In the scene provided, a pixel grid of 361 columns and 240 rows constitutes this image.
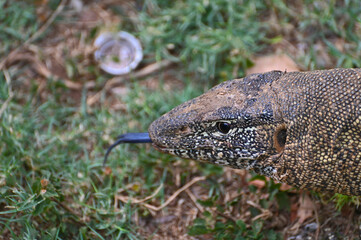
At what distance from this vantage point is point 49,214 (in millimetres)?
3510

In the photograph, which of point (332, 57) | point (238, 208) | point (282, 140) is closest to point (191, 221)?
point (238, 208)

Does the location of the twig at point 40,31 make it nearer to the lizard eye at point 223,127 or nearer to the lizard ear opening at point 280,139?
the lizard eye at point 223,127

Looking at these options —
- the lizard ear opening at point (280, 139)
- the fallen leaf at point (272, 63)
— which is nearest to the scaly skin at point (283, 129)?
the lizard ear opening at point (280, 139)

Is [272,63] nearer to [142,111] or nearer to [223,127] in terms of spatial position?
[142,111]

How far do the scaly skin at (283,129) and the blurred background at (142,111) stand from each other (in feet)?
2.20

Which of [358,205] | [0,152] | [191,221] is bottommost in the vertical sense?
[191,221]

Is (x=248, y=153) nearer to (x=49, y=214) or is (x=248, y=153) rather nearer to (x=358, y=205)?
(x=358, y=205)

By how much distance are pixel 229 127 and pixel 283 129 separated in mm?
350

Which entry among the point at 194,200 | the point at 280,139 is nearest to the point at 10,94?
the point at 194,200

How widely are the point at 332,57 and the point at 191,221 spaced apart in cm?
226

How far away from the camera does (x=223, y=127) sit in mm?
2980

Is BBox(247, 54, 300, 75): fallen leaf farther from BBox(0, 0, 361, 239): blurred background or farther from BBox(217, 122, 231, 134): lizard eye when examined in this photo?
BBox(217, 122, 231, 134): lizard eye

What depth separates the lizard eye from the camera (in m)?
2.95

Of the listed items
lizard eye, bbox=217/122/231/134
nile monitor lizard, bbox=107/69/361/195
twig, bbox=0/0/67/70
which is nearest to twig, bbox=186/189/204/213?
nile monitor lizard, bbox=107/69/361/195
